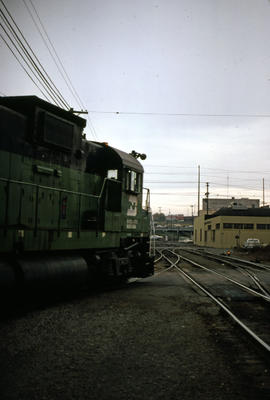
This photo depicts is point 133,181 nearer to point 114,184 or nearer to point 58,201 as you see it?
point 114,184

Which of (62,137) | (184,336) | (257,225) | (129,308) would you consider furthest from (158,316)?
(257,225)

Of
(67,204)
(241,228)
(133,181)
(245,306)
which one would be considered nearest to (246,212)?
(241,228)

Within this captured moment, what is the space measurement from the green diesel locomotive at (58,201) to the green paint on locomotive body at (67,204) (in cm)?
2

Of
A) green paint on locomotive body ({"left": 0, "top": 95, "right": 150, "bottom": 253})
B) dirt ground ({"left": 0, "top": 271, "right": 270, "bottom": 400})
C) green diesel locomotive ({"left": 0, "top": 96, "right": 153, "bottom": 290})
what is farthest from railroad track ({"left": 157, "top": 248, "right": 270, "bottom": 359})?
green paint on locomotive body ({"left": 0, "top": 95, "right": 150, "bottom": 253})

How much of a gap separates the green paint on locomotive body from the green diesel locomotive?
2 centimetres

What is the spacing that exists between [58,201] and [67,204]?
395 millimetres

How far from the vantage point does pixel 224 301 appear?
866 centimetres

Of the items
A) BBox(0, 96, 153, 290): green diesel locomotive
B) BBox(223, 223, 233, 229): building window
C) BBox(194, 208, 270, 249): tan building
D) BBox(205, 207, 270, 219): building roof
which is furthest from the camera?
BBox(205, 207, 270, 219): building roof

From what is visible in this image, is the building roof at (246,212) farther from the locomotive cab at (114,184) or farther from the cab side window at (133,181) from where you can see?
the locomotive cab at (114,184)

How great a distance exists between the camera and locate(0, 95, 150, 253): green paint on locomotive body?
6984 mm

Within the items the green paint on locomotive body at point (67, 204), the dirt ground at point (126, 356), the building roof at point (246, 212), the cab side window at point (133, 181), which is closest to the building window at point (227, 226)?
the building roof at point (246, 212)

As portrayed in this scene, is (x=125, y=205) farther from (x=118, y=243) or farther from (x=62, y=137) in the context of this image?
(x=62, y=137)

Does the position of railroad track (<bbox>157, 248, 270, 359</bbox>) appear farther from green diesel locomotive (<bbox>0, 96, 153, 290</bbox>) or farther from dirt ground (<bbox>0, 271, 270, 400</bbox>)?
green diesel locomotive (<bbox>0, 96, 153, 290</bbox>)

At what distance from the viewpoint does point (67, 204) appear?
8594mm
